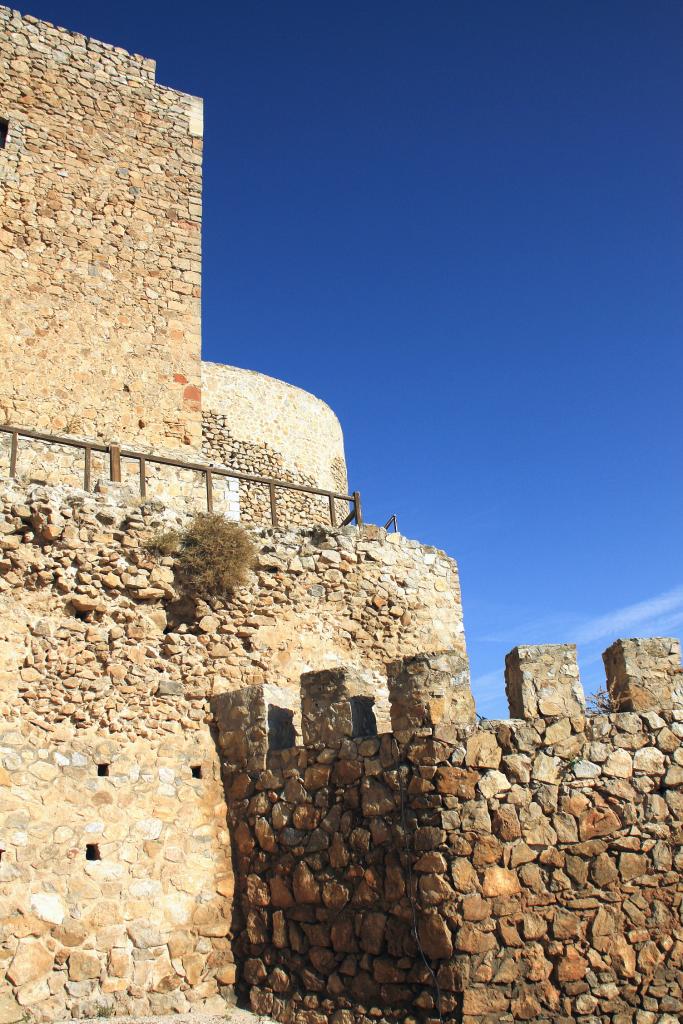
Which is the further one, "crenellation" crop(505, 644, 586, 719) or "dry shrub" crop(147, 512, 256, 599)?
"dry shrub" crop(147, 512, 256, 599)

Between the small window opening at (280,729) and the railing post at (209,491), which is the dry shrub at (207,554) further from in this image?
the small window opening at (280,729)

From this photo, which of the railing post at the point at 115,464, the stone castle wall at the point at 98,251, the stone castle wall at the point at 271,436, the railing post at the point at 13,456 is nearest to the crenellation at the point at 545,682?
the railing post at the point at 115,464

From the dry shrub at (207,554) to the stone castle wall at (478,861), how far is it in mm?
1638

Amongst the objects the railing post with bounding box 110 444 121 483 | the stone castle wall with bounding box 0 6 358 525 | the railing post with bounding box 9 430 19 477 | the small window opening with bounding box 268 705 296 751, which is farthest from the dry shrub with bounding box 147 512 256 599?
the stone castle wall with bounding box 0 6 358 525

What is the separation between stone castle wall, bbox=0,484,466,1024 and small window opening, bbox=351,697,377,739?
0.93 metres

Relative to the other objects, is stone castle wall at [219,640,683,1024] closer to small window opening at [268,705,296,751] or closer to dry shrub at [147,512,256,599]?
small window opening at [268,705,296,751]

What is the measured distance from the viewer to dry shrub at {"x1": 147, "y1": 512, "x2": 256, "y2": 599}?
8.15 meters

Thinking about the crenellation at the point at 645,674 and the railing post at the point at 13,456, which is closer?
the crenellation at the point at 645,674

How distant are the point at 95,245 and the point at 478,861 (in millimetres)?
8456

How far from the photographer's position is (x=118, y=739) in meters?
7.46

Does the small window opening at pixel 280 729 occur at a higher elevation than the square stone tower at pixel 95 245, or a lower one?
lower

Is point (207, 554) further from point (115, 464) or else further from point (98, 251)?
point (98, 251)

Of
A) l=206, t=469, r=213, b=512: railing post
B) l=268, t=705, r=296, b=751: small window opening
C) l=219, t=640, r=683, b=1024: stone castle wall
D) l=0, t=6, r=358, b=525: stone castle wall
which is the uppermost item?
l=0, t=6, r=358, b=525: stone castle wall

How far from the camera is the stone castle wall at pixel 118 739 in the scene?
6.68m
